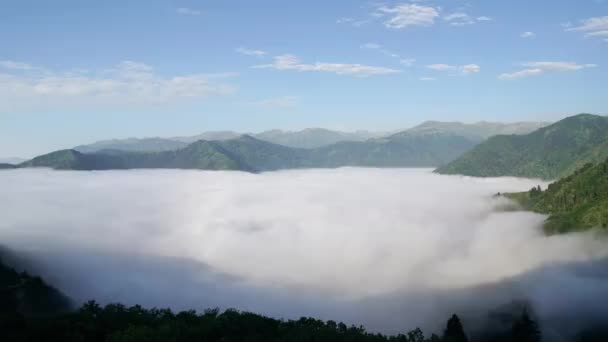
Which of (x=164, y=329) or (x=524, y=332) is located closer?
(x=164, y=329)

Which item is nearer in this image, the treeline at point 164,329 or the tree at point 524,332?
the treeline at point 164,329

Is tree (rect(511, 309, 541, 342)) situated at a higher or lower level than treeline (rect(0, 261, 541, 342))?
lower

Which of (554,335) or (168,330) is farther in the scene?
(554,335)

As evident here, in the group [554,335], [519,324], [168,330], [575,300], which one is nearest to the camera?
[168,330]

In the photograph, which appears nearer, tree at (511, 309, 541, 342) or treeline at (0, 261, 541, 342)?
treeline at (0, 261, 541, 342)

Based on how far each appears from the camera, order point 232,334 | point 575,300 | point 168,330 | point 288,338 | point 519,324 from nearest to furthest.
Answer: point 168,330, point 288,338, point 232,334, point 519,324, point 575,300

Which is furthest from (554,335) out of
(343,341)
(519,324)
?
(343,341)

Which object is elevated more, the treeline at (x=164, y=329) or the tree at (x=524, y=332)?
the treeline at (x=164, y=329)

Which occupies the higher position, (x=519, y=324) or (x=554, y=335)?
(x=519, y=324)

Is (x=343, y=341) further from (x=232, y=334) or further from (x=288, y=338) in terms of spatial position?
(x=232, y=334)

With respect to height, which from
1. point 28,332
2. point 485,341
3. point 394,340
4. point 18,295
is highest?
point 28,332

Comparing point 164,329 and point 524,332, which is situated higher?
point 164,329
